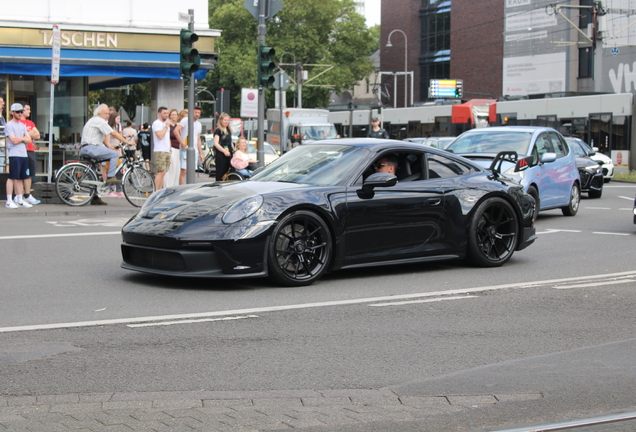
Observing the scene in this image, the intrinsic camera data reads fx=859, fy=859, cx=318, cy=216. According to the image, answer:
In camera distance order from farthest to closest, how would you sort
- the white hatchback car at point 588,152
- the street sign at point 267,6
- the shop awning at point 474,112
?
1. the shop awning at point 474,112
2. the white hatchback car at point 588,152
3. the street sign at point 267,6

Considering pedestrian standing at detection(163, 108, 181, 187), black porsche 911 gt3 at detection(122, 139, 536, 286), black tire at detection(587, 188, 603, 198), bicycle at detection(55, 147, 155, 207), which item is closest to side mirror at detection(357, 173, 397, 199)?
black porsche 911 gt3 at detection(122, 139, 536, 286)

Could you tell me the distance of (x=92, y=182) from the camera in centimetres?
1561

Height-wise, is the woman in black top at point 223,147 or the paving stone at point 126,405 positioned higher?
the woman in black top at point 223,147

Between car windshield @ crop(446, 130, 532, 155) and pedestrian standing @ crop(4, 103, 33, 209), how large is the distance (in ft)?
23.8

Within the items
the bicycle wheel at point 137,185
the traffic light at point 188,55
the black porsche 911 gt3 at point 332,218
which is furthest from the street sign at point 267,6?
the black porsche 911 gt3 at point 332,218

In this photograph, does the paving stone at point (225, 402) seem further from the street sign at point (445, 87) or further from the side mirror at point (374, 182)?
the street sign at point (445, 87)

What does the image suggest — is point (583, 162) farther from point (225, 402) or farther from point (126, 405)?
point (126, 405)

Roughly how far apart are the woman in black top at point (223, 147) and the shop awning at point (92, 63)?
18.1 ft

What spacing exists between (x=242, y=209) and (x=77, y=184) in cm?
886

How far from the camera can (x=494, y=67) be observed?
67.7 metres

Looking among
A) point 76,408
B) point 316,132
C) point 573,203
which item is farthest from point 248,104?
point 76,408

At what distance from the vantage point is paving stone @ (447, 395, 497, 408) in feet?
14.5

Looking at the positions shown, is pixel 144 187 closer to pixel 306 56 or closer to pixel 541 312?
pixel 541 312

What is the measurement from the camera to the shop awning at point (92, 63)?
19.9 m
